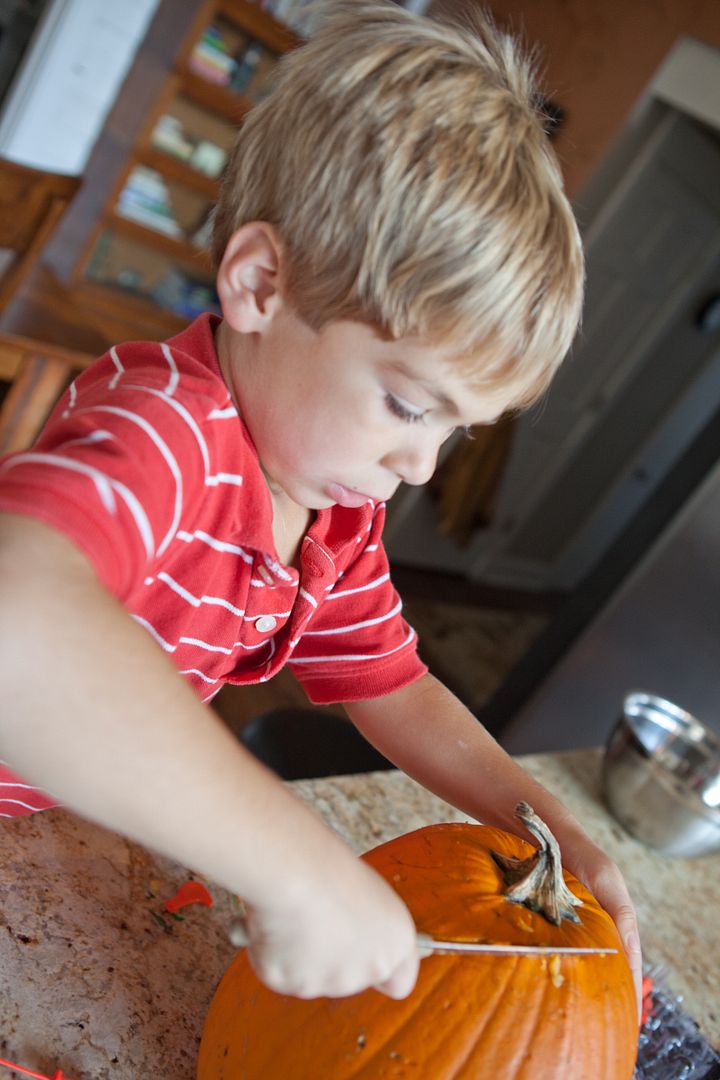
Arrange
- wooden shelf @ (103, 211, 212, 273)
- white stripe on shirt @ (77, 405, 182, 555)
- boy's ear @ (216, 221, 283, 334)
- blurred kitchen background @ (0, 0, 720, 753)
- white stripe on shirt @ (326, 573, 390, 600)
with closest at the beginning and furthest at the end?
white stripe on shirt @ (77, 405, 182, 555) < boy's ear @ (216, 221, 283, 334) < white stripe on shirt @ (326, 573, 390, 600) < blurred kitchen background @ (0, 0, 720, 753) < wooden shelf @ (103, 211, 212, 273)

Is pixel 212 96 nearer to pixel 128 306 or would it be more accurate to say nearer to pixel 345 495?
pixel 128 306

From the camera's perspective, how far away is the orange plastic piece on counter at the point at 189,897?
76cm

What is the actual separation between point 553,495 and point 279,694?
9.89 feet

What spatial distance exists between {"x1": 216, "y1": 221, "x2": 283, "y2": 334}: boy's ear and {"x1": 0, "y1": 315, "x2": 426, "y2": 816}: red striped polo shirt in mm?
49

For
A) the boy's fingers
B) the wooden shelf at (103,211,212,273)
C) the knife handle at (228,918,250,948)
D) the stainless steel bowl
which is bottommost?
the wooden shelf at (103,211,212,273)

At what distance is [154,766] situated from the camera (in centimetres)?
42

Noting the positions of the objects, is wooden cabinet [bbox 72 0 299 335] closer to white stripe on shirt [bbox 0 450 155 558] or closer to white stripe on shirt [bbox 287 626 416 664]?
white stripe on shirt [bbox 287 626 416 664]

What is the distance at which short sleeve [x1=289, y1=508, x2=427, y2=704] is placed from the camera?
91 cm

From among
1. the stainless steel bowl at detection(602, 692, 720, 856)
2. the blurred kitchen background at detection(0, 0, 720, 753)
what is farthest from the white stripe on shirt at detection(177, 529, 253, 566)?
the blurred kitchen background at detection(0, 0, 720, 753)

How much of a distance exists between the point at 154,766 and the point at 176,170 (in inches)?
134

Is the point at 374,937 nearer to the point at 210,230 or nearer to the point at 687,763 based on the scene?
the point at 210,230

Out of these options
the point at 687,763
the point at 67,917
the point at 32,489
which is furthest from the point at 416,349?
the point at 687,763

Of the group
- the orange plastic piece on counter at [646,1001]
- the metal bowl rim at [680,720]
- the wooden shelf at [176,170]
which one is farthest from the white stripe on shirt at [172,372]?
the wooden shelf at [176,170]

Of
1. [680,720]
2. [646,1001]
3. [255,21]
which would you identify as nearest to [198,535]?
[646,1001]
